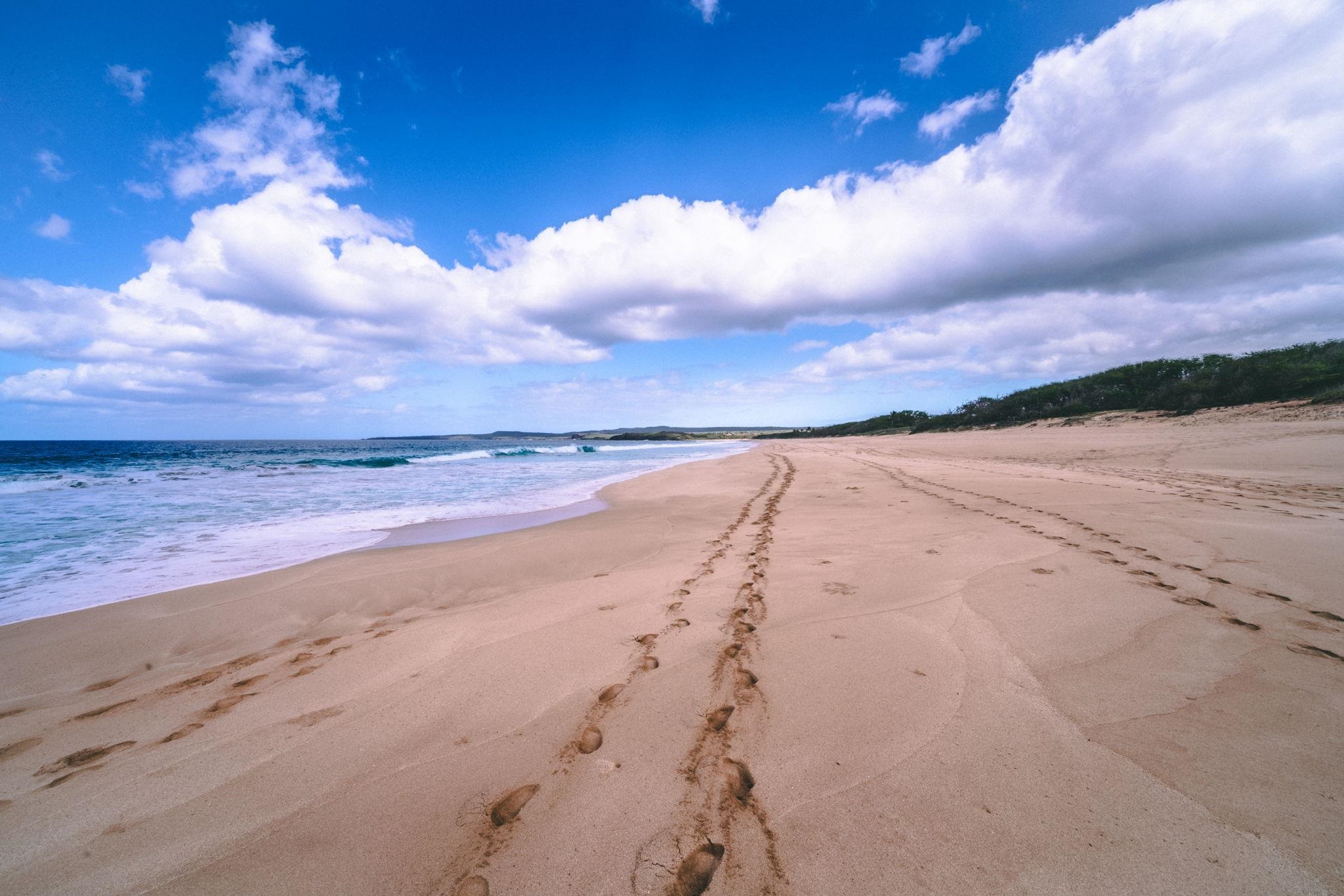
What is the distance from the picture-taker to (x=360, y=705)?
2.91m

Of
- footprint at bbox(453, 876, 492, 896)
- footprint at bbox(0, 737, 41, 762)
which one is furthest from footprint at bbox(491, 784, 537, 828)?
footprint at bbox(0, 737, 41, 762)

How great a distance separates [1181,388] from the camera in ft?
84.5

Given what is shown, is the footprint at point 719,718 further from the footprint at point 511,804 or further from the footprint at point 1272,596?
the footprint at point 1272,596

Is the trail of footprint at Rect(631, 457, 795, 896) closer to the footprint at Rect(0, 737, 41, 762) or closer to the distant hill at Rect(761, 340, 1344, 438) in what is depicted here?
the footprint at Rect(0, 737, 41, 762)

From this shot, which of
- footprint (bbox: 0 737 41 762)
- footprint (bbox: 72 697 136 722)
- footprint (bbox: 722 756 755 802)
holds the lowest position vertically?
footprint (bbox: 72 697 136 722)

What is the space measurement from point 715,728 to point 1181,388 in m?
35.8

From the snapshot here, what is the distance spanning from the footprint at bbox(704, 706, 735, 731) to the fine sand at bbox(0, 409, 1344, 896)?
0.09ft

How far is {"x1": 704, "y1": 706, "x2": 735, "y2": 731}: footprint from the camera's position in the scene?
8.16 ft

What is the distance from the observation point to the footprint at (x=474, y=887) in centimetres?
167

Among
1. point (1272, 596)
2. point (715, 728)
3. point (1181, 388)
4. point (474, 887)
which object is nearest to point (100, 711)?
point (474, 887)

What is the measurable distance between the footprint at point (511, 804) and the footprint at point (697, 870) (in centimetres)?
71

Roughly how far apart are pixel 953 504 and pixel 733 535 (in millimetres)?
4171

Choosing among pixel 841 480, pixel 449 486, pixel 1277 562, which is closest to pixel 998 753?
pixel 1277 562

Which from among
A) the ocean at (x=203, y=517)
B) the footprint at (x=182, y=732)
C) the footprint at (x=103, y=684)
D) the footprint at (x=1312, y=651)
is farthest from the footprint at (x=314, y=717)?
the footprint at (x=1312, y=651)
